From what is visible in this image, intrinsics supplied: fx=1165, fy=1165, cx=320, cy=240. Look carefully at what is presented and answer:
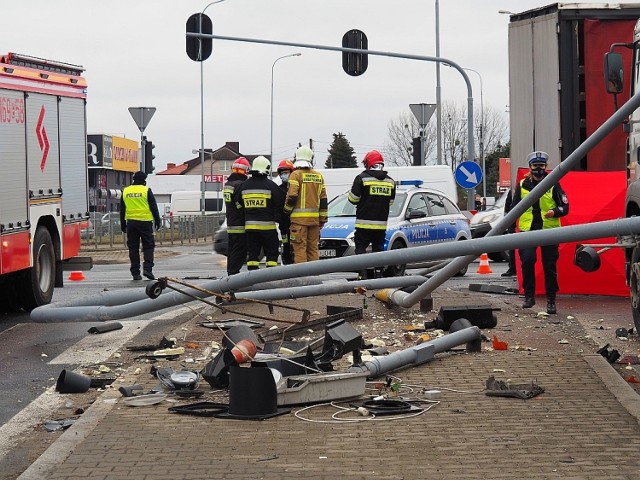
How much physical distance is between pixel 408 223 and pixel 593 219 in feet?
16.4

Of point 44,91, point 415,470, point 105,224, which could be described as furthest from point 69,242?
point 105,224

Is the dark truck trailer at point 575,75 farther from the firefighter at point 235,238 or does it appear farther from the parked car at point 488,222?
the parked car at point 488,222

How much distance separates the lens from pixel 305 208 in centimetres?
1565

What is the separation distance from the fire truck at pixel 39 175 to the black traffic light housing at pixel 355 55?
38.1 ft

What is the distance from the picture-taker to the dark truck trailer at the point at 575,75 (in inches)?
640

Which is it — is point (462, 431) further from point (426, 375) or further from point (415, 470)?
point (426, 375)

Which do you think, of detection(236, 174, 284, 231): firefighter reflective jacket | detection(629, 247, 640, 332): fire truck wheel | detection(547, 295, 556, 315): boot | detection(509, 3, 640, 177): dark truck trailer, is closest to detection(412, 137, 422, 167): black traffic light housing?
detection(509, 3, 640, 177): dark truck trailer

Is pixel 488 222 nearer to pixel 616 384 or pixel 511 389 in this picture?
pixel 616 384

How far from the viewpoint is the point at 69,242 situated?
1606 centimetres

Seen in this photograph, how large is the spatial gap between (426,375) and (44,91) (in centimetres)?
811

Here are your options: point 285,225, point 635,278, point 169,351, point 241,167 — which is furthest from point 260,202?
point 635,278

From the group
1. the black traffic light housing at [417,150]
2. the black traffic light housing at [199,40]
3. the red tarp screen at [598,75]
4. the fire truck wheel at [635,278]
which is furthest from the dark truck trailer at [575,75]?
the black traffic light housing at [417,150]

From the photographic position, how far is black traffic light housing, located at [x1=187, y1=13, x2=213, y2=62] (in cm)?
2720

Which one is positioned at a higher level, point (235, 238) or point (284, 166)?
point (284, 166)
